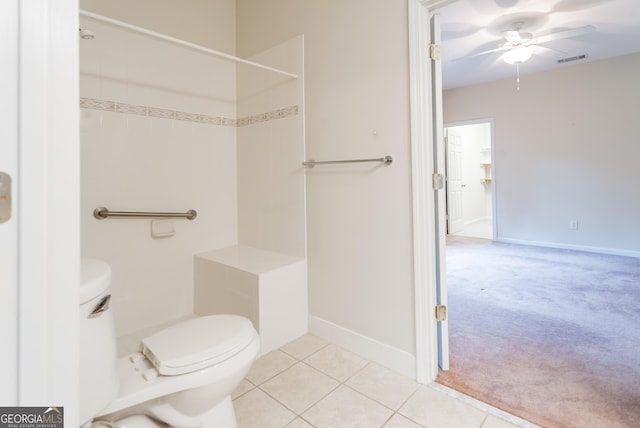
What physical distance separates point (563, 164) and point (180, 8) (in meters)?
4.77

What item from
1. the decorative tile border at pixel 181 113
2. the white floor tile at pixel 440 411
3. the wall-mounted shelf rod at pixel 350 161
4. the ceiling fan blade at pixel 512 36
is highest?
the ceiling fan blade at pixel 512 36

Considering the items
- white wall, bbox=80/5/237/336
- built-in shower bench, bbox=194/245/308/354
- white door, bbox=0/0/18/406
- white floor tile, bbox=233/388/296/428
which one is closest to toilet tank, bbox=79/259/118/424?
white door, bbox=0/0/18/406

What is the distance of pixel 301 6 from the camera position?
2119mm

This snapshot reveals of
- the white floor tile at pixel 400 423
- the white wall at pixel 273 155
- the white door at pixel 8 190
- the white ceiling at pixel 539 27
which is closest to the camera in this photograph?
the white door at pixel 8 190

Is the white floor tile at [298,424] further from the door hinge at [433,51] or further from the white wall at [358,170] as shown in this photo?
the door hinge at [433,51]

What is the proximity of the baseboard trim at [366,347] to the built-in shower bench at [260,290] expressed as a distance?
14 centimetres

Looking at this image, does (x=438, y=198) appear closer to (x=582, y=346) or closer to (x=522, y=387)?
(x=522, y=387)

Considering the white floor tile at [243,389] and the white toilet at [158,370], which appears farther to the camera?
the white floor tile at [243,389]

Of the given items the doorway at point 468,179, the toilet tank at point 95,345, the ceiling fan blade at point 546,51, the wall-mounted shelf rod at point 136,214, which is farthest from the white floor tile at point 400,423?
the doorway at point 468,179

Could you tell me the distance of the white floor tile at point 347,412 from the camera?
54.1 inches

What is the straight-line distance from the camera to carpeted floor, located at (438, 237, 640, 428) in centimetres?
148

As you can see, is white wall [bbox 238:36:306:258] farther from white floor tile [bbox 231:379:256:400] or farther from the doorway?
the doorway

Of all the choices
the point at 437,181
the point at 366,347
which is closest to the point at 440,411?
the point at 366,347

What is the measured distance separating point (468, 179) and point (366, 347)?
548 centimetres
